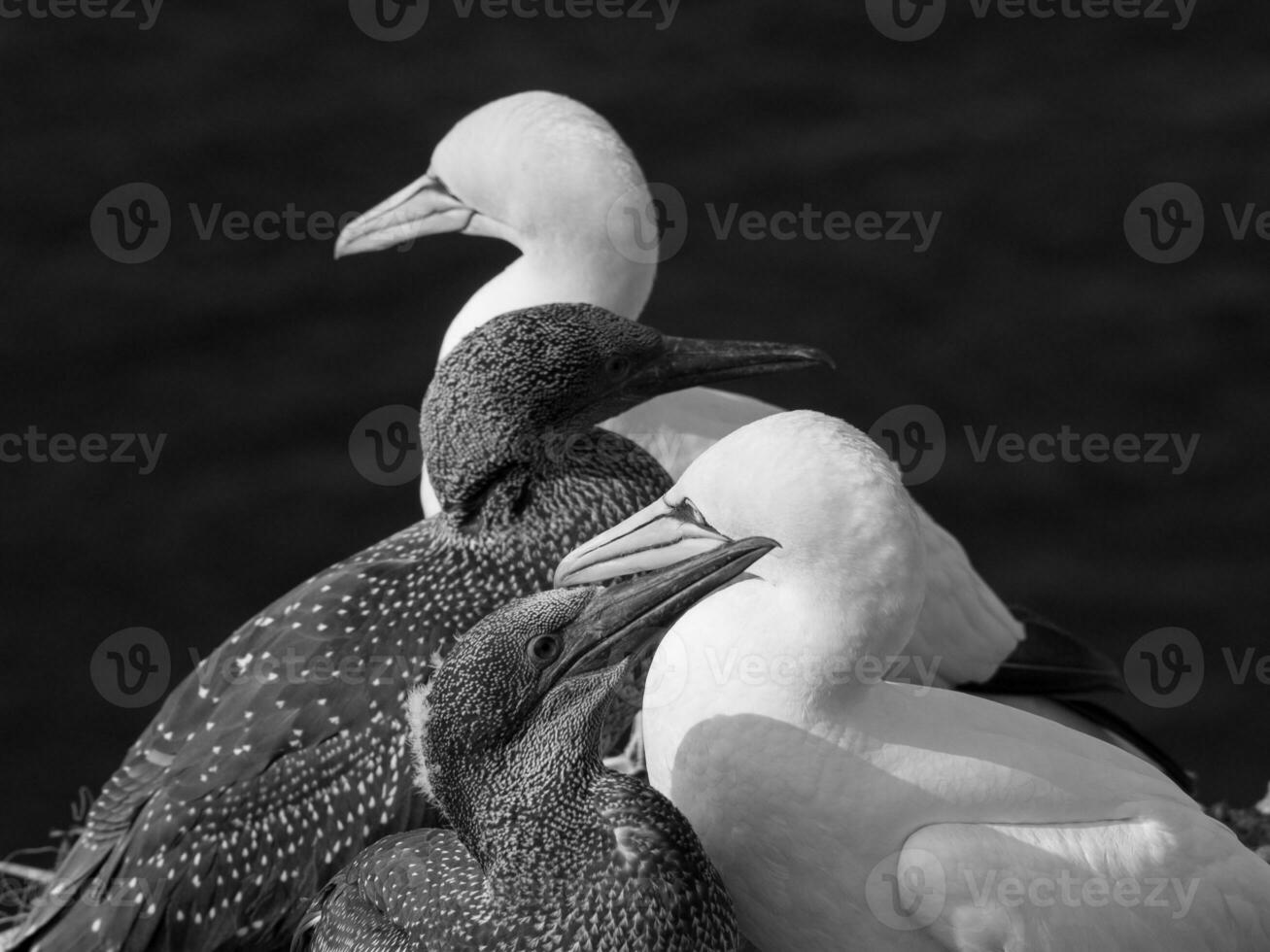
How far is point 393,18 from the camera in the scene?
10.1 m

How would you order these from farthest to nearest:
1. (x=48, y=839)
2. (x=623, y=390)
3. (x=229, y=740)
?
1. (x=48, y=839)
2. (x=623, y=390)
3. (x=229, y=740)

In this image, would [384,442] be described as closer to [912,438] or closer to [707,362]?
[912,438]

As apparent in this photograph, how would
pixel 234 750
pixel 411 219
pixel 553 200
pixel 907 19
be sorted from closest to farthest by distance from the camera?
pixel 234 750
pixel 553 200
pixel 411 219
pixel 907 19

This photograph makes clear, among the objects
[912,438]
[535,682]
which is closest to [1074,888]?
[535,682]

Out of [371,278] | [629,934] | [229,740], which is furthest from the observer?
[371,278]

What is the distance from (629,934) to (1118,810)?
53.9 inches

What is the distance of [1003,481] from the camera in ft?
29.7

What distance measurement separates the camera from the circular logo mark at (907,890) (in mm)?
4758

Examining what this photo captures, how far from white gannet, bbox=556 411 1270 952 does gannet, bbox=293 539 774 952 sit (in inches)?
8.5

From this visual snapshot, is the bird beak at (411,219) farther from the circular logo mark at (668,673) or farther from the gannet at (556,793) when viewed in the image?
the gannet at (556,793)

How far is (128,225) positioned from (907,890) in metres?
6.33

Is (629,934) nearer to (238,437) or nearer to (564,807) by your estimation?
(564,807)

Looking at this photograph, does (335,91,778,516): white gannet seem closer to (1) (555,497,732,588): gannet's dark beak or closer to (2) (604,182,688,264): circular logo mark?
(2) (604,182,688,264): circular logo mark

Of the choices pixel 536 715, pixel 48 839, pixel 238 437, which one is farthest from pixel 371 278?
pixel 536 715
